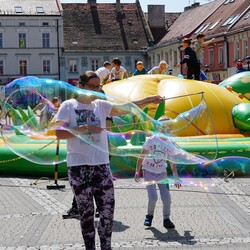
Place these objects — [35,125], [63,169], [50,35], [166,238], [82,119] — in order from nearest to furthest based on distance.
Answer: [82,119]
[166,238]
[35,125]
[63,169]
[50,35]

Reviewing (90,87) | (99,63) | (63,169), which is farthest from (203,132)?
(99,63)

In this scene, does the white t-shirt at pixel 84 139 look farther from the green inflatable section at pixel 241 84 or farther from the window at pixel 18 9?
the window at pixel 18 9

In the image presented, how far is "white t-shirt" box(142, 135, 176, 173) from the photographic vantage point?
7644 mm

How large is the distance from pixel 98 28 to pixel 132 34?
3540 millimetres

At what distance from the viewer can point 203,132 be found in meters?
12.9

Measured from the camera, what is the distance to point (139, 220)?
843 centimetres

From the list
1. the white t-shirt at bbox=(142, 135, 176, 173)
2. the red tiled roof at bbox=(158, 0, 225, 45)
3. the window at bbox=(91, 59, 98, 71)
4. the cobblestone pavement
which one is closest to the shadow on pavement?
the cobblestone pavement

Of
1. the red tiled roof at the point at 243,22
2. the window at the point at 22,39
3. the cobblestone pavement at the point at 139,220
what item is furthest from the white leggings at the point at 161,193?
the window at the point at 22,39

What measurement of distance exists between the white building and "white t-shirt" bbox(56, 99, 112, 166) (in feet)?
190

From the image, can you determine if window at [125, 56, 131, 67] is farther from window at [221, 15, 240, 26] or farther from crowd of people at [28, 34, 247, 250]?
crowd of people at [28, 34, 247, 250]

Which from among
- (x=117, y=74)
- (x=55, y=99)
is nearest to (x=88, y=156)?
(x=55, y=99)

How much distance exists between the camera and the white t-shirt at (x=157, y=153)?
25.1 feet

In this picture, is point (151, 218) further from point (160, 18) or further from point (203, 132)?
point (160, 18)

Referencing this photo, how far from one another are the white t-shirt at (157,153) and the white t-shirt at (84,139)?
156 centimetres
